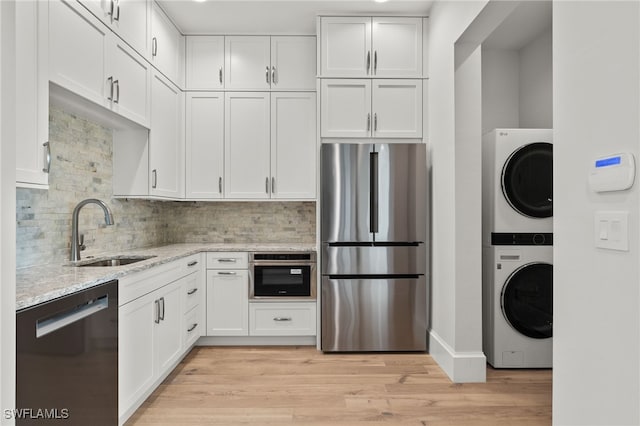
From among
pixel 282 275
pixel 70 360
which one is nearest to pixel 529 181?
pixel 282 275

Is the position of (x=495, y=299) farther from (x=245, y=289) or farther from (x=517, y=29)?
(x=517, y=29)

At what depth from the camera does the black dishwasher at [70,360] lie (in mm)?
1313

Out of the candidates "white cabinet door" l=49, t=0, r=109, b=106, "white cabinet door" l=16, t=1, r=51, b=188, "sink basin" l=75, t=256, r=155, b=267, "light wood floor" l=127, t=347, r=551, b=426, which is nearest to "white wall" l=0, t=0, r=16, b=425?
"white cabinet door" l=16, t=1, r=51, b=188

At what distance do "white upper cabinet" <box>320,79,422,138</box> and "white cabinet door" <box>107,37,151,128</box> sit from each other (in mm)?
1444

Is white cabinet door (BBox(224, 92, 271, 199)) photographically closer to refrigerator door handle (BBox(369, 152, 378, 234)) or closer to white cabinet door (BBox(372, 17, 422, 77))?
refrigerator door handle (BBox(369, 152, 378, 234))

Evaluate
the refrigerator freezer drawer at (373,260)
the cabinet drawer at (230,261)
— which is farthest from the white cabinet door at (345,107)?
the cabinet drawer at (230,261)

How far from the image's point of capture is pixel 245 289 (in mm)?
3416

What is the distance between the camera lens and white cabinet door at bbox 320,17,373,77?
11.1 feet

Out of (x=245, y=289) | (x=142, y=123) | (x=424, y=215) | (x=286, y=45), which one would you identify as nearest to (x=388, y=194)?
(x=424, y=215)
